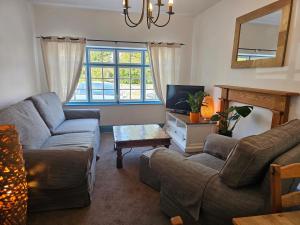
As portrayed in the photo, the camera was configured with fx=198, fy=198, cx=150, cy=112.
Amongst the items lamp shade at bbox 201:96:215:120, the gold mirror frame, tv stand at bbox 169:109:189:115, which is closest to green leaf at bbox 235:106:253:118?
the gold mirror frame

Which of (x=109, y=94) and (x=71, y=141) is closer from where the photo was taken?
(x=71, y=141)

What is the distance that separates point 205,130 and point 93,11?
3.15m

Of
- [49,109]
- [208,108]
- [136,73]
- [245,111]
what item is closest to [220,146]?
[245,111]

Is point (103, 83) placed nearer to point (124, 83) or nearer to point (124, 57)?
point (124, 83)

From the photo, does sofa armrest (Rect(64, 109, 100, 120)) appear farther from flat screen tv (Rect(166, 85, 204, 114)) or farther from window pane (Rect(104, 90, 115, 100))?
flat screen tv (Rect(166, 85, 204, 114))

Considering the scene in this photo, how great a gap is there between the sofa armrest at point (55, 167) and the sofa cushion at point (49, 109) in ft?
3.76

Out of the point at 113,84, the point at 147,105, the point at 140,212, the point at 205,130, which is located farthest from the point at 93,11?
the point at 140,212

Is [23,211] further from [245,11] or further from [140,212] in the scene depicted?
[245,11]

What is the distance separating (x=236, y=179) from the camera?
122 cm

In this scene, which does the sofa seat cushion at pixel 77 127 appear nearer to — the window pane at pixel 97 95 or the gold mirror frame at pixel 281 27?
the window pane at pixel 97 95

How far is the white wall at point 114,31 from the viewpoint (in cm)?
379

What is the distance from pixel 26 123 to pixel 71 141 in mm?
516

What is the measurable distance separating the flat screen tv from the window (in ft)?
1.83

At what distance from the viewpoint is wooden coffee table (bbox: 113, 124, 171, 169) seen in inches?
105
